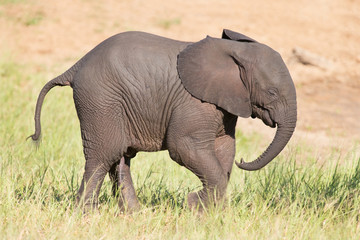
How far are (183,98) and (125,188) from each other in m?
0.98

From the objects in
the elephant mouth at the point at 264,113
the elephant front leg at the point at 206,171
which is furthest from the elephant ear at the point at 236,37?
the elephant front leg at the point at 206,171

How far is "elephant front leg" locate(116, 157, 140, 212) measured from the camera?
504 cm

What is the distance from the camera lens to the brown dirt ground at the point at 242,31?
35.7 ft

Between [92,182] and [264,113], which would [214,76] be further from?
[92,182]

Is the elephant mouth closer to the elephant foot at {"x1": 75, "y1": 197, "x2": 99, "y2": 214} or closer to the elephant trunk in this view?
the elephant trunk

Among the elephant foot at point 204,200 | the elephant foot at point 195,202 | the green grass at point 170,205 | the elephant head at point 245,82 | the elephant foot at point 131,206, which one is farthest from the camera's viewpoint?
the elephant foot at point 131,206

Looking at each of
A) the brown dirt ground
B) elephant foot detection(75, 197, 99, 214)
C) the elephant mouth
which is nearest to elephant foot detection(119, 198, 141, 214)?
elephant foot detection(75, 197, 99, 214)

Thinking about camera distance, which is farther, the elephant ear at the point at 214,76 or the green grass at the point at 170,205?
the elephant ear at the point at 214,76

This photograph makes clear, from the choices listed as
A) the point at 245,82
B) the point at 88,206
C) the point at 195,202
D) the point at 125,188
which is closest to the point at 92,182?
the point at 88,206

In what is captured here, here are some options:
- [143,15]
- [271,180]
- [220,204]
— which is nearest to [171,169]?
[271,180]

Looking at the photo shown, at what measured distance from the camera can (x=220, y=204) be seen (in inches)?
181

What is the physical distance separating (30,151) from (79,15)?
7.97 m

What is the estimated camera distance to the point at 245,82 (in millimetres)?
4500

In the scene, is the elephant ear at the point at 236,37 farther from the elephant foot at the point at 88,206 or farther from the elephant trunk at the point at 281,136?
the elephant foot at the point at 88,206
